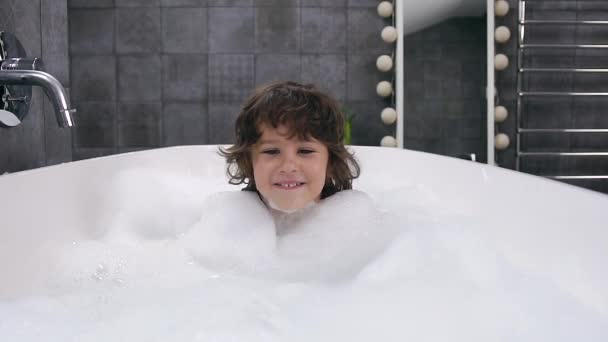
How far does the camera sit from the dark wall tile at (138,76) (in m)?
3.96

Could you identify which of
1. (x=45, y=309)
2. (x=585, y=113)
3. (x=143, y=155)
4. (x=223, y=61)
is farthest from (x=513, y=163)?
(x=45, y=309)

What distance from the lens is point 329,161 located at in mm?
1742

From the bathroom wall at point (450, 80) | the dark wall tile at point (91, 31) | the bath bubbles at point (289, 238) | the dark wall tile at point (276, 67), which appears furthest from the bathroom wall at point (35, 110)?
the bathroom wall at point (450, 80)

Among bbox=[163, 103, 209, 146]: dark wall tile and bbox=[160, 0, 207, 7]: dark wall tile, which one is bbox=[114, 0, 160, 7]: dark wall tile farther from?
bbox=[163, 103, 209, 146]: dark wall tile

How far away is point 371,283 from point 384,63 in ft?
8.75

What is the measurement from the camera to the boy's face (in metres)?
1.58

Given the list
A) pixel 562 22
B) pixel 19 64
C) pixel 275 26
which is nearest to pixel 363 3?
pixel 275 26

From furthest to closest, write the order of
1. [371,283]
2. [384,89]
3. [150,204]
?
[384,89] < [150,204] < [371,283]

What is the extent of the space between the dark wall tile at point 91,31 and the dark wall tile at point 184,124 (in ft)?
1.60

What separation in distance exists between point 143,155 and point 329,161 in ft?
2.65

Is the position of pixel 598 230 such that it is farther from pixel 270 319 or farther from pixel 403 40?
pixel 403 40

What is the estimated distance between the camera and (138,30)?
3947 mm

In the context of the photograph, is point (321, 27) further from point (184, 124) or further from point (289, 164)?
point (289, 164)

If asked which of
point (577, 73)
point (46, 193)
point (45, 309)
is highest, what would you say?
point (577, 73)
